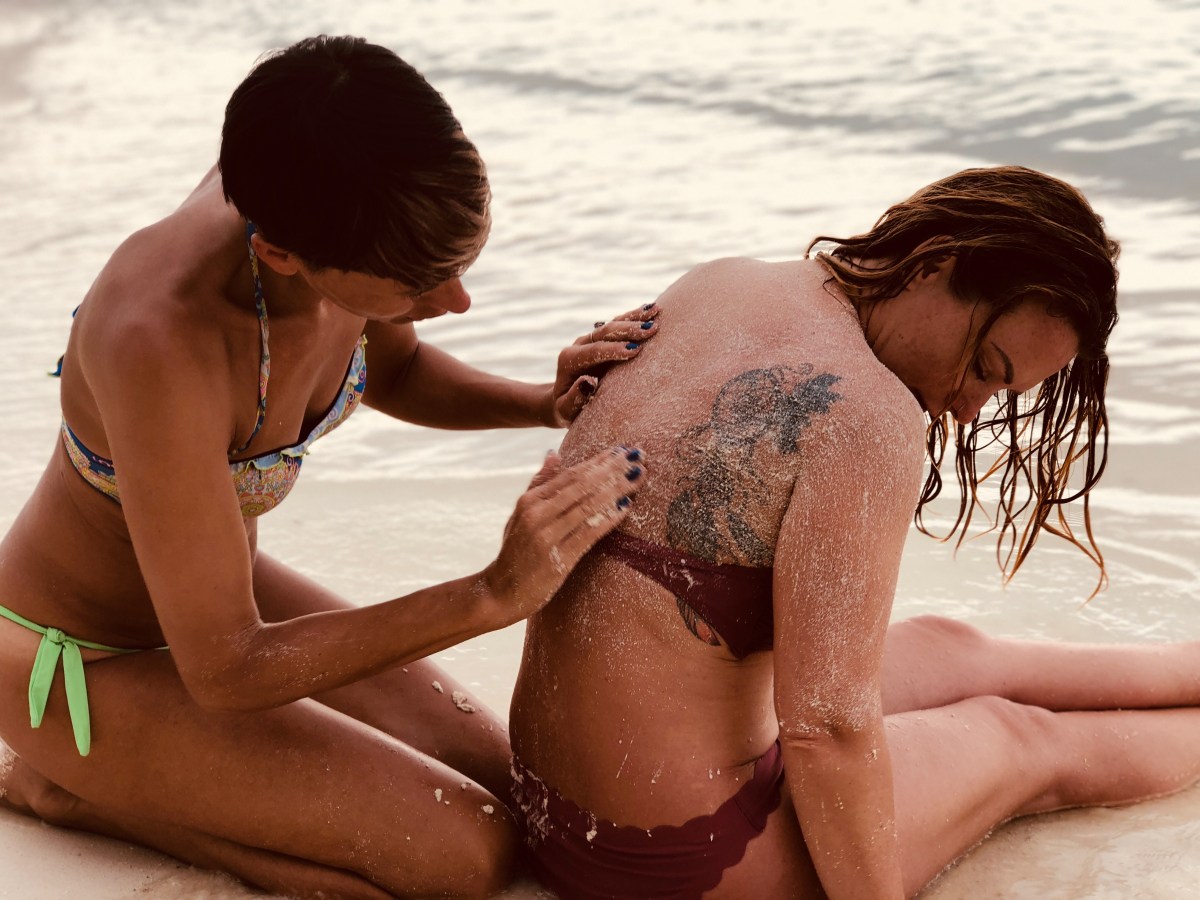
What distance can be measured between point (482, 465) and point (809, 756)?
2705mm

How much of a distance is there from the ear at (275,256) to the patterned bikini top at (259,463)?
0.48 feet

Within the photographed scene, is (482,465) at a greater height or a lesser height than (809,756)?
lesser

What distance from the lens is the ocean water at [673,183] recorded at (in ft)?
12.8

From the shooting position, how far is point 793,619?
6.97ft

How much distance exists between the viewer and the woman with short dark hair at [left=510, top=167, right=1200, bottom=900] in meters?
2.14

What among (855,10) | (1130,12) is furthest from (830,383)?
(855,10)

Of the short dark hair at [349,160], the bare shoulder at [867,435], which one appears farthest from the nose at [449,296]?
the bare shoulder at [867,435]

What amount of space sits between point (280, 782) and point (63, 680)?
45 centimetres

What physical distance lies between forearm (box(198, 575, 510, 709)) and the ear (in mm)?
541

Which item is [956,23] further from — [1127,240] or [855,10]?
[1127,240]

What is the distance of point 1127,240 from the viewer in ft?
20.2

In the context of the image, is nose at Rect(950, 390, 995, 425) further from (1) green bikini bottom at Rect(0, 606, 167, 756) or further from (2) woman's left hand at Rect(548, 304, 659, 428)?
(1) green bikini bottom at Rect(0, 606, 167, 756)

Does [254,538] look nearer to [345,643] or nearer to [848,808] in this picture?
[345,643]

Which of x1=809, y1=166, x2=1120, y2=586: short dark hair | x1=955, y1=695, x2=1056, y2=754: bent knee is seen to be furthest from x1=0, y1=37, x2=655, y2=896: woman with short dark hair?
x1=955, y1=695, x2=1056, y2=754: bent knee
